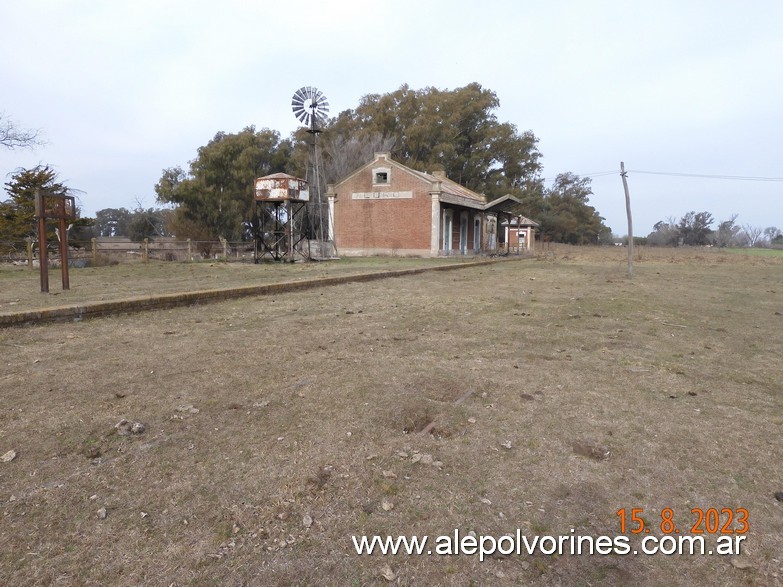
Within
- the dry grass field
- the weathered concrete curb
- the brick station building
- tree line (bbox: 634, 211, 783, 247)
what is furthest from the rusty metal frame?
tree line (bbox: 634, 211, 783, 247)

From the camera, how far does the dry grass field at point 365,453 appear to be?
1863 mm

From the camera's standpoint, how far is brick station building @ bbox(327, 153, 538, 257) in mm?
28047

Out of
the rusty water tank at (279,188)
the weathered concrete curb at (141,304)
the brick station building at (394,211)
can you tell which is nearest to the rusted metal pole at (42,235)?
the weathered concrete curb at (141,304)

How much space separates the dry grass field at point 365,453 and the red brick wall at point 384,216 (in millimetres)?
23191

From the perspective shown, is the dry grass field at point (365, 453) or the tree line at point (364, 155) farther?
the tree line at point (364, 155)

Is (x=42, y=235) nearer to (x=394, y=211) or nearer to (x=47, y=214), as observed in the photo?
(x=47, y=214)

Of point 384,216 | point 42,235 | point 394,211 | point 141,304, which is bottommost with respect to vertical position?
point 141,304

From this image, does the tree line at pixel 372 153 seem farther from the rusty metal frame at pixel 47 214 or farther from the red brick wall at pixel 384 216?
the rusty metal frame at pixel 47 214

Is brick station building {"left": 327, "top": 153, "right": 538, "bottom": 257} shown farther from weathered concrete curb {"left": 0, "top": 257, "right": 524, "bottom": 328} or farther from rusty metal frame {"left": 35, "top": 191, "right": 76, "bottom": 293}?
rusty metal frame {"left": 35, "top": 191, "right": 76, "bottom": 293}
